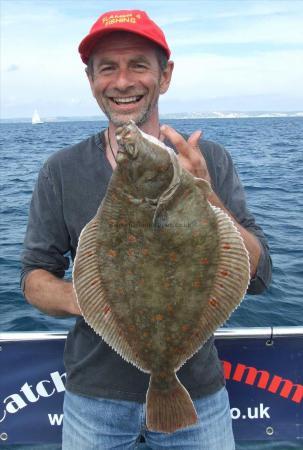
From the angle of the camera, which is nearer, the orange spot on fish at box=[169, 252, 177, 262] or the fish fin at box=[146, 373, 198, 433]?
the orange spot on fish at box=[169, 252, 177, 262]

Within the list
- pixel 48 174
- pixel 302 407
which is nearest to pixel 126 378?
pixel 48 174

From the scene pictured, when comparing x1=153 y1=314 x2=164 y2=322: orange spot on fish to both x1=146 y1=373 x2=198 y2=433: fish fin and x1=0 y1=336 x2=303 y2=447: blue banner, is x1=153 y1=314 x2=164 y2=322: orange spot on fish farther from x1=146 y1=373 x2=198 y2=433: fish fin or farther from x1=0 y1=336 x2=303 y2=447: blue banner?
x1=0 y1=336 x2=303 y2=447: blue banner

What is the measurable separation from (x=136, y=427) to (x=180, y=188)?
54.2 inches

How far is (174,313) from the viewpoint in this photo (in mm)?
2520

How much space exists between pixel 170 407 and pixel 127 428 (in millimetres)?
386

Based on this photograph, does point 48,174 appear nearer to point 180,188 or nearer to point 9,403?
point 180,188

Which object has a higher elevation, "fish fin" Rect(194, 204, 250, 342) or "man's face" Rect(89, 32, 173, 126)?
"man's face" Rect(89, 32, 173, 126)

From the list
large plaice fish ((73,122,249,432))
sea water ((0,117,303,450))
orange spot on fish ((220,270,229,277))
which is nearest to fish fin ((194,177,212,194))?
large plaice fish ((73,122,249,432))

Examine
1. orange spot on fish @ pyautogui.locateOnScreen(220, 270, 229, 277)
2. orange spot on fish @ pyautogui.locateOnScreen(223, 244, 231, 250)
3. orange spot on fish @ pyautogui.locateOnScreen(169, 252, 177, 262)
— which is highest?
orange spot on fish @ pyautogui.locateOnScreen(223, 244, 231, 250)

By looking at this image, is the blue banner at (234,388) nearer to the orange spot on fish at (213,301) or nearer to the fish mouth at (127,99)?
the orange spot on fish at (213,301)

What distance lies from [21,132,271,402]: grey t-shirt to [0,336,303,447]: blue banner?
88 centimetres

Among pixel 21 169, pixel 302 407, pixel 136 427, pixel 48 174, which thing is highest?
pixel 48 174

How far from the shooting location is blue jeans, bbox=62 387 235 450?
2.87m

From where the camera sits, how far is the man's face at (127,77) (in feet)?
9.29
